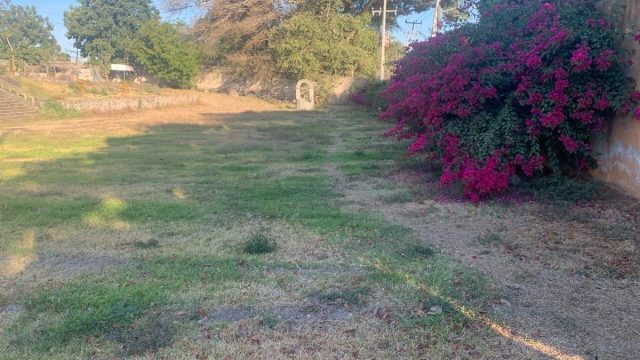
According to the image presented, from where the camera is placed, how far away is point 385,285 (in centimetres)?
429

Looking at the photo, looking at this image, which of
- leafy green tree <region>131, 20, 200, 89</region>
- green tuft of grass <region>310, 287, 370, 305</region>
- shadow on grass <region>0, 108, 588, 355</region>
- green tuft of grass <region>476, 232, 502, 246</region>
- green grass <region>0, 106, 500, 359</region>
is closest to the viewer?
green grass <region>0, 106, 500, 359</region>

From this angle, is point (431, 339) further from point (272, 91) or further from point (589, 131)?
point (272, 91)

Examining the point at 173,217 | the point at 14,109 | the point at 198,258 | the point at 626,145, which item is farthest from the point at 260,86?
the point at 198,258

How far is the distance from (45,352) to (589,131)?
677cm

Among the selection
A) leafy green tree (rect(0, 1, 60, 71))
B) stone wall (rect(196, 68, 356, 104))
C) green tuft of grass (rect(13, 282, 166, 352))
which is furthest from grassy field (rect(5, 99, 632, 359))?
leafy green tree (rect(0, 1, 60, 71))

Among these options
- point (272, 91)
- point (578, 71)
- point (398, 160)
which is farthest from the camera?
point (272, 91)

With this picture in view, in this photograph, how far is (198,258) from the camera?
4977mm

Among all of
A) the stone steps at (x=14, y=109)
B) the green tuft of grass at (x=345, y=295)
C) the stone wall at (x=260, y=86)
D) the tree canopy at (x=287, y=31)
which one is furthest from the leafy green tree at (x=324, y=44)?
the green tuft of grass at (x=345, y=295)

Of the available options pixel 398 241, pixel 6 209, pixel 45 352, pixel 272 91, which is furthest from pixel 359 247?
pixel 272 91

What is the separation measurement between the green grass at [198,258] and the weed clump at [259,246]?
0.01 meters

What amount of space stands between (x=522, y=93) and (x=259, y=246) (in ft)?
13.8

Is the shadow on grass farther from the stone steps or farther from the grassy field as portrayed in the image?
the stone steps

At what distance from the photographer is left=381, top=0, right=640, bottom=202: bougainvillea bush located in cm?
664

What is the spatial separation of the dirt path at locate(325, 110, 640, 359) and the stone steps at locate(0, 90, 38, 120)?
65.3 feet
